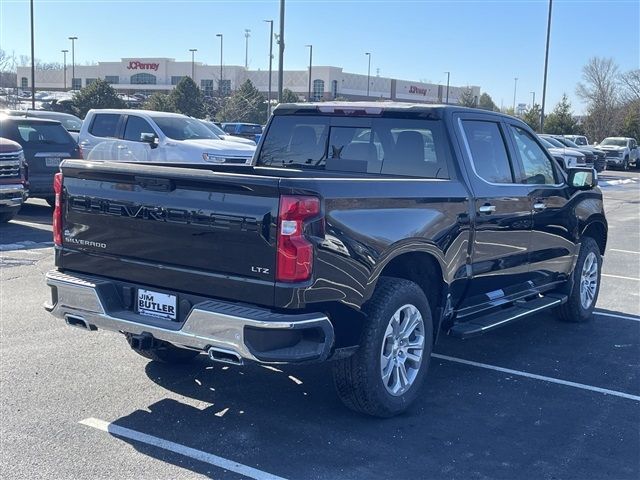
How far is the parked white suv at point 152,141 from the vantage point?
16375mm

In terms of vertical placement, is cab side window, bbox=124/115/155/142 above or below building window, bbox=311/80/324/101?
below

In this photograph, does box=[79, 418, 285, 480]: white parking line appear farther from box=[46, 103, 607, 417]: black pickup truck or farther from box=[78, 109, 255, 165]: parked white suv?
box=[78, 109, 255, 165]: parked white suv

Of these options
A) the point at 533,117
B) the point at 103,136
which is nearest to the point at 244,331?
the point at 103,136

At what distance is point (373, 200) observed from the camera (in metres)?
4.82

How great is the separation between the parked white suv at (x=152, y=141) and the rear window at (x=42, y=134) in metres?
0.99

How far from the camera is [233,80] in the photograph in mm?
80500

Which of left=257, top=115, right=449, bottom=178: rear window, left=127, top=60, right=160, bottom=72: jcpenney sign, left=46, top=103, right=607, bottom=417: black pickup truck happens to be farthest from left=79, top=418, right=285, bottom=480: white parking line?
left=127, top=60, right=160, bottom=72: jcpenney sign

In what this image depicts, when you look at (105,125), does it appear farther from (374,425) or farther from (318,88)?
(318,88)

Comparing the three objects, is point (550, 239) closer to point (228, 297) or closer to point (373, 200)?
point (373, 200)

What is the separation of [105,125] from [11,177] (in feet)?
15.8

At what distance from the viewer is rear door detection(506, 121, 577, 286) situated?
6.87 metres

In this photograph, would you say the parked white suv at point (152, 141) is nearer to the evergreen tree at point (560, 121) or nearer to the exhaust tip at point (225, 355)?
the exhaust tip at point (225, 355)

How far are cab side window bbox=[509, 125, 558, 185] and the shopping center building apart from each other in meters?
66.2

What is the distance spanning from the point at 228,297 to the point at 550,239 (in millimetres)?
3749
